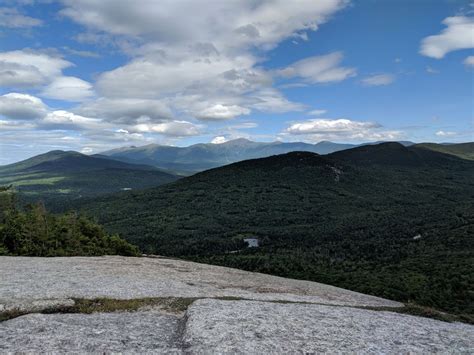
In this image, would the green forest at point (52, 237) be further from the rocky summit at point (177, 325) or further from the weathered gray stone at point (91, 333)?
the weathered gray stone at point (91, 333)

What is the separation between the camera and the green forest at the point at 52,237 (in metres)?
51.5

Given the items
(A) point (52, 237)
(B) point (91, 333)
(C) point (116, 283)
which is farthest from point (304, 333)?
(A) point (52, 237)

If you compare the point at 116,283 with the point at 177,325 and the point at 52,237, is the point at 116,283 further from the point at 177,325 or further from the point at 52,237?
the point at 52,237

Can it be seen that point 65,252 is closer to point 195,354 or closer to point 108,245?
point 108,245

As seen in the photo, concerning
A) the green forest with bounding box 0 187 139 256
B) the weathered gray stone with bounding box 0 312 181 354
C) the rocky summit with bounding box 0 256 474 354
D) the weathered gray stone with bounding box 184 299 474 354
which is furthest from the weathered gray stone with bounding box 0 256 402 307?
the green forest with bounding box 0 187 139 256

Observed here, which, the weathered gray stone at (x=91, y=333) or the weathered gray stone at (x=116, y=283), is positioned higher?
the weathered gray stone at (x=91, y=333)

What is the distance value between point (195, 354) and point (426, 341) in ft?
35.6

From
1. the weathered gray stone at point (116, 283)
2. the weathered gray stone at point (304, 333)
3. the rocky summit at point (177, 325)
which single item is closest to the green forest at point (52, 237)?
the weathered gray stone at point (116, 283)

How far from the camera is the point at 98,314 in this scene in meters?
20.1

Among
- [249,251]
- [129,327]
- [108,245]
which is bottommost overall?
[249,251]

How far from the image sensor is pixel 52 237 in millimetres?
54688

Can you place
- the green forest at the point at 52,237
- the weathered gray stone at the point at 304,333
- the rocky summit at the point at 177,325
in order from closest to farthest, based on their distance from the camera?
the rocky summit at the point at 177,325, the weathered gray stone at the point at 304,333, the green forest at the point at 52,237

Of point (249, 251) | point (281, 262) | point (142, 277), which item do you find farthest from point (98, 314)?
point (249, 251)

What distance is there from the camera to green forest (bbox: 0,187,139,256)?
5145 centimetres
